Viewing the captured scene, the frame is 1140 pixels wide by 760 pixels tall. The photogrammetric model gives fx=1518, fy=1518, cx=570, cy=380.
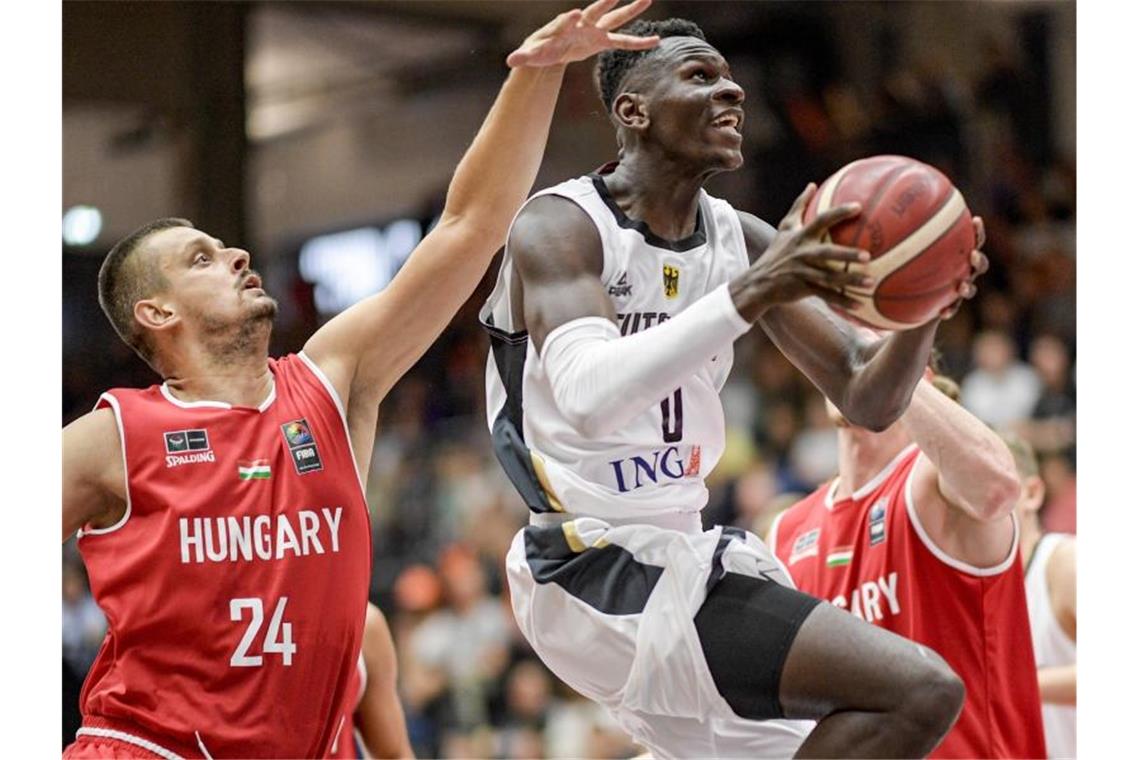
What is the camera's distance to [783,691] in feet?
10.5

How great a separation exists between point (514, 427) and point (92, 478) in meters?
1.16

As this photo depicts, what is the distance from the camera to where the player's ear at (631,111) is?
3.65m

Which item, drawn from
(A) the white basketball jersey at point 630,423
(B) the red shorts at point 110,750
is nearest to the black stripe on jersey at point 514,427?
(A) the white basketball jersey at point 630,423

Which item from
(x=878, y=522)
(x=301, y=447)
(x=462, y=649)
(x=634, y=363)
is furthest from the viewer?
(x=462, y=649)

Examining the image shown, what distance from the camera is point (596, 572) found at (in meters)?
3.44

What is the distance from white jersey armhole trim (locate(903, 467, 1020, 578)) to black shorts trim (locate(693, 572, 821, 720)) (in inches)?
58.6

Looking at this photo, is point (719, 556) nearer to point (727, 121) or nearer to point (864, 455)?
point (727, 121)

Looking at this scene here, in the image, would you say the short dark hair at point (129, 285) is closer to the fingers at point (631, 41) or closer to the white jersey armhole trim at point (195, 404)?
the white jersey armhole trim at point (195, 404)

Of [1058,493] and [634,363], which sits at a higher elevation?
[634,363]

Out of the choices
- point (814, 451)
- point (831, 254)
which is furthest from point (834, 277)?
point (814, 451)

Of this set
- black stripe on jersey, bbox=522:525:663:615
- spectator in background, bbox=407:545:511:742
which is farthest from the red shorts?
spectator in background, bbox=407:545:511:742

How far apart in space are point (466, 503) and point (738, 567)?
331 inches

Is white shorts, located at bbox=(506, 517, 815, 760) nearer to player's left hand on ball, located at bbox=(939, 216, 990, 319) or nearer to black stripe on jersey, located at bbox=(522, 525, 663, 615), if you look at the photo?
black stripe on jersey, located at bbox=(522, 525, 663, 615)
